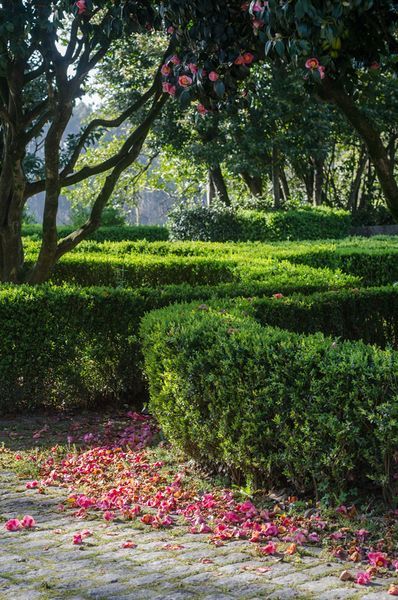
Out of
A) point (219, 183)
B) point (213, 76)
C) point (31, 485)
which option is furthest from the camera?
point (219, 183)

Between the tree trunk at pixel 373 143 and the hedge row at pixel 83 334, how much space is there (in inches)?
80.0

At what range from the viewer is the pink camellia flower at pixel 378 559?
417cm

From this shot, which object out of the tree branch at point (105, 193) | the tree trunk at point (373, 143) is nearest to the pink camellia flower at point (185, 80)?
the tree trunk at point (373, 143)

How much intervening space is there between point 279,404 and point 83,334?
3353 mm

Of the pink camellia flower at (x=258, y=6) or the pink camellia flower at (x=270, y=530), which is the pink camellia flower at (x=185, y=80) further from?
the pink camellia flower at (x=270, y=530)

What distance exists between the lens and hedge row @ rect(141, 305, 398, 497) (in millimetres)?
4699

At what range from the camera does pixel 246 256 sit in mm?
12359

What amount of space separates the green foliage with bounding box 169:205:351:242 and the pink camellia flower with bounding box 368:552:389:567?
18093 millimetres

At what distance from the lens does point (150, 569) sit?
4.18m

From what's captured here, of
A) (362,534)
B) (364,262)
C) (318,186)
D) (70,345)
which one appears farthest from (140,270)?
(318,186)

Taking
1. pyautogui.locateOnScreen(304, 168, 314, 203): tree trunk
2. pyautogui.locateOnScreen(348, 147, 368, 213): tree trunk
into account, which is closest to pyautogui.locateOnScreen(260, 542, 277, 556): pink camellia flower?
pyautogui.locateOnScreen(348, 147, 368, 213): tree trunk

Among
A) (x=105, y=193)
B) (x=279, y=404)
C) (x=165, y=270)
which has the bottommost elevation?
(x=279, y=404)

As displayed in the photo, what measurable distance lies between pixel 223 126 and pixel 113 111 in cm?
494

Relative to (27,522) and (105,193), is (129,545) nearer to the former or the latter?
(27,522)
